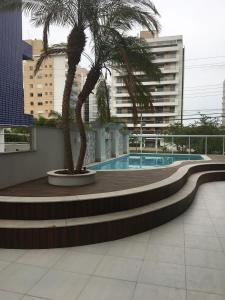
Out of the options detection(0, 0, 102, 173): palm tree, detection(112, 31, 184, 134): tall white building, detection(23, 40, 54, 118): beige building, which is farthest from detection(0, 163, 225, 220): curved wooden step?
detection(23, 40, 54, 118): beige building

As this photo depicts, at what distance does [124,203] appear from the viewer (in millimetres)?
3998

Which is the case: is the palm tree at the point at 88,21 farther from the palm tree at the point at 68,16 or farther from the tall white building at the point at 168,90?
the tall white building at the point at 168,90

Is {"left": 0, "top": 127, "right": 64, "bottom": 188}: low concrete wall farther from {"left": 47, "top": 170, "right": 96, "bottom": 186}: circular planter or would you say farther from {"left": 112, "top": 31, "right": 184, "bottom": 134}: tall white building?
{"left": 112, "top": 31, "right": 184, "bottom": 134}: tall white building

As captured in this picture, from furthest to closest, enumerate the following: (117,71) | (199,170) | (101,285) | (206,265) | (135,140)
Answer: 1. (135,140)
2. (199,170)
3. (117,71)
4. (206,265)
5. (101,285)

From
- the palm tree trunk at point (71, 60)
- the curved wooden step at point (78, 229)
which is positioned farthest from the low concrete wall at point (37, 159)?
the curved wooden step at point (78, 229)

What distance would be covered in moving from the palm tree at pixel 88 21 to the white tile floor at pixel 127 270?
2442mm

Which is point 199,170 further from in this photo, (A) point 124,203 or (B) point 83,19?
(B) point 83,19

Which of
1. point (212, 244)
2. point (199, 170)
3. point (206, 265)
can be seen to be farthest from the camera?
point (199, 170)

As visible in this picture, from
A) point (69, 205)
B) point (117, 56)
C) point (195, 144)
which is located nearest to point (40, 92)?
point (195, 144)

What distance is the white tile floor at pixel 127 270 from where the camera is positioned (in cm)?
235

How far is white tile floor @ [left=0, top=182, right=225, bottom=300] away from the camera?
2.35 m

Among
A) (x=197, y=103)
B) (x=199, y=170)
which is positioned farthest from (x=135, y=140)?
(x=197, y=103)

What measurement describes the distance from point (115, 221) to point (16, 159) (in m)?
2.50

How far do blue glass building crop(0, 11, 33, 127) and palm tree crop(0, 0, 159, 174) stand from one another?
4376 millimetres
